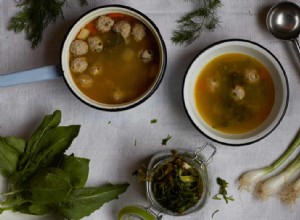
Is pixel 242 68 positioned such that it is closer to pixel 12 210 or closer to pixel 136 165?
pixel 136 165

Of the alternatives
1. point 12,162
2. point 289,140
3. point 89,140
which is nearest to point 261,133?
point 289,140

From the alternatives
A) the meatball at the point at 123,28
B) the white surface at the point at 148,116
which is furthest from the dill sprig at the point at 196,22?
the meatball at the point at 123,28

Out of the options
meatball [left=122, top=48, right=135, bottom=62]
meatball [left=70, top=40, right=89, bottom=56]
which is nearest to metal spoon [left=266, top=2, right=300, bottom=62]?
meatball [left=122, top=48, right=135, bottom=62]

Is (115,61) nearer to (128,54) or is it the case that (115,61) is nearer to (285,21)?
(128,54)

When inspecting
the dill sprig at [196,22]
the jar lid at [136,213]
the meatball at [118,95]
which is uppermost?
the dill sprig at [196,22]

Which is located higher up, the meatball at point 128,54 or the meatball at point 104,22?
the meatball at point 104,22

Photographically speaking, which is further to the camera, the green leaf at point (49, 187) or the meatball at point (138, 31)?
the meatball at point (138, 31)

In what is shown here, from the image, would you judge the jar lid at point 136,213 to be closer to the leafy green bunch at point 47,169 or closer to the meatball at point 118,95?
the leafy green bunch at point 47,169
